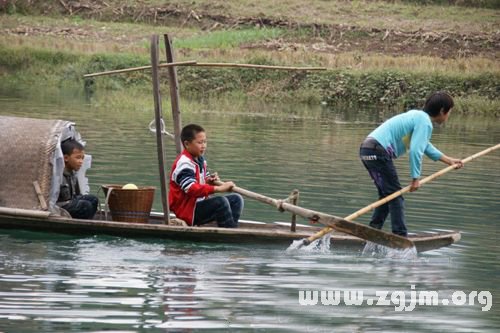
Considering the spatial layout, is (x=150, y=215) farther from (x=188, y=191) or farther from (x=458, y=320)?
(x=458, y=320)

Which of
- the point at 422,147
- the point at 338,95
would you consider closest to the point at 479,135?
the point at 338,95

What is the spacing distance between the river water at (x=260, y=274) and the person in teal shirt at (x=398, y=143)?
488 millimetres

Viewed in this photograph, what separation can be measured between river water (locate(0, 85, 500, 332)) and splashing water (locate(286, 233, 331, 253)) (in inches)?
1.8

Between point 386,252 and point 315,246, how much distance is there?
590 millimetres

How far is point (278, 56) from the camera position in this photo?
27.3 meters

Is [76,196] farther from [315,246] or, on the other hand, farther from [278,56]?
A: [278,56]

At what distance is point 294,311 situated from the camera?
789 centimetres

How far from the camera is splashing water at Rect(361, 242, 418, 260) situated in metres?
9.88

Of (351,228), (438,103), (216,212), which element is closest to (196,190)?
(216,212)

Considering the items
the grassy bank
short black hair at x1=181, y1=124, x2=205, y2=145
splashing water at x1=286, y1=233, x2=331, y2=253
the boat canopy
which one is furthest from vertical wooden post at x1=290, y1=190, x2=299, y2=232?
the grassy bank

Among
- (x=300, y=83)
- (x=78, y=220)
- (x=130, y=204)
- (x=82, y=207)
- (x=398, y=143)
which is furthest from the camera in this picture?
(x=300, y=83)

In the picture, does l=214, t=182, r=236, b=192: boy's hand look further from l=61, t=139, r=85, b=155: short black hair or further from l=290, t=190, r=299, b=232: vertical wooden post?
l=61, t=139, r=85, b=155: short black hair

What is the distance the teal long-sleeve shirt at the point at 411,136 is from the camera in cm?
986

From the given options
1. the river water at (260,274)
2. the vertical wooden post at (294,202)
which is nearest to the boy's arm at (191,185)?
the river water at (260,274)
